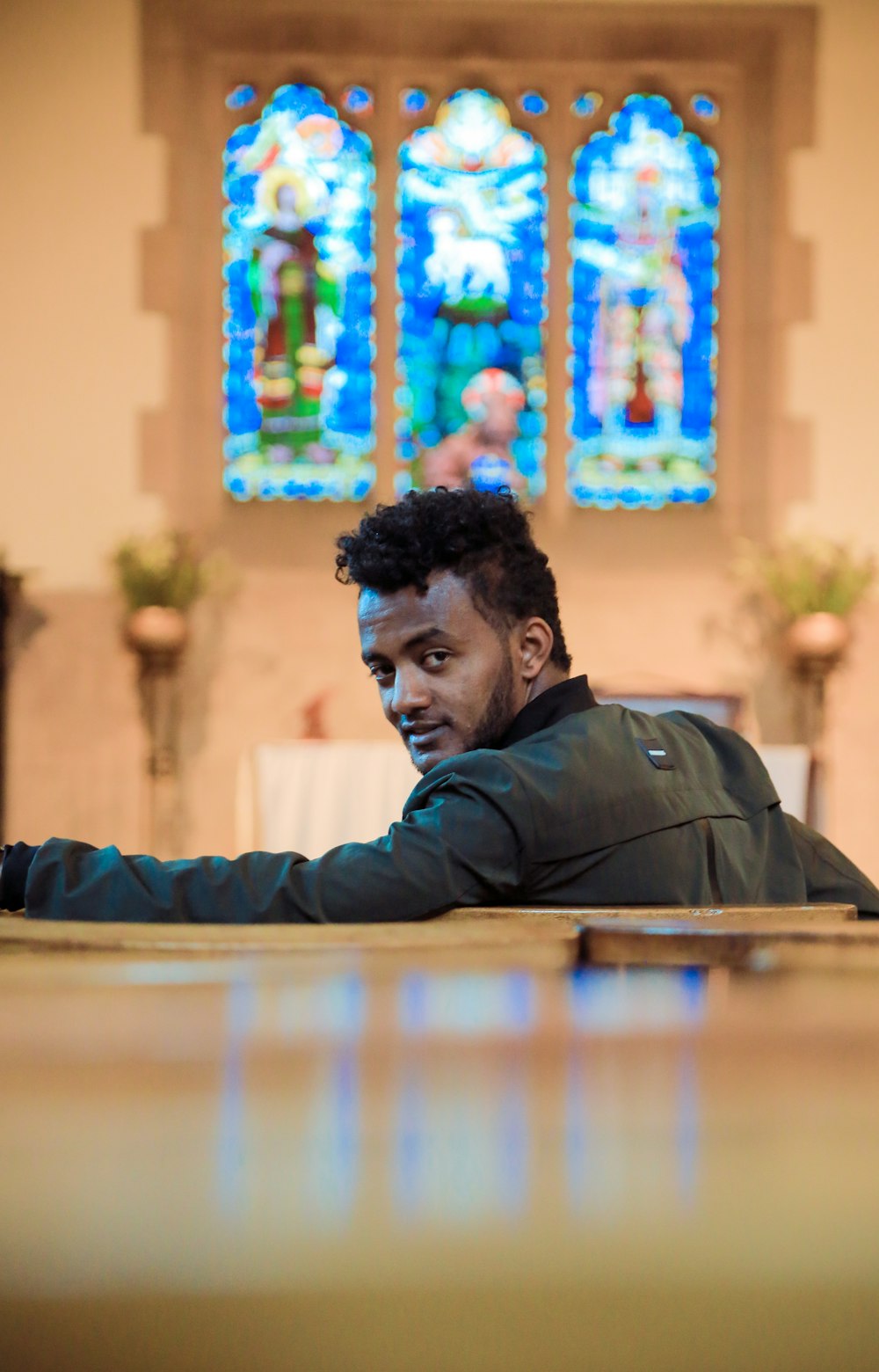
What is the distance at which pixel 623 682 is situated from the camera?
6.21 m

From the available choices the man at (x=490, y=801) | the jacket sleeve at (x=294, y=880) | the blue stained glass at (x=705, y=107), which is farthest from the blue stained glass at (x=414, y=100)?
the jacket sleeve at (x=294, y=880)

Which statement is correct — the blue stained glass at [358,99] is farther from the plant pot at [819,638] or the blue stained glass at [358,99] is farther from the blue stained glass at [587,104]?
the plant pot at [819,638]

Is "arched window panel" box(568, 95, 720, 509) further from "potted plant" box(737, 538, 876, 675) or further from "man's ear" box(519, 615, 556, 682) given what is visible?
"man's ear" box(519, 615, 556, 682)

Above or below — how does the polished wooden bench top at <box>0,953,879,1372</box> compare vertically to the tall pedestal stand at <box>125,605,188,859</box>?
above

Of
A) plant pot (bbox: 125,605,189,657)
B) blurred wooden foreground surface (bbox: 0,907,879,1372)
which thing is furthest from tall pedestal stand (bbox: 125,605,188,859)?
blurred wooden foreground surface (bbox: 0,907,879,1372)

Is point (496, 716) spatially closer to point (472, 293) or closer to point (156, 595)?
point (156, 595)

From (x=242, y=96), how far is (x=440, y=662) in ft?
19.5

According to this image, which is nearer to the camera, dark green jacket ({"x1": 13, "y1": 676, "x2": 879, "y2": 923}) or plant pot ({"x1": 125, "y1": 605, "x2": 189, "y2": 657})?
dark green jacket ({"x1": 13, "y1": 676, "x2": 879, "y2": 923})

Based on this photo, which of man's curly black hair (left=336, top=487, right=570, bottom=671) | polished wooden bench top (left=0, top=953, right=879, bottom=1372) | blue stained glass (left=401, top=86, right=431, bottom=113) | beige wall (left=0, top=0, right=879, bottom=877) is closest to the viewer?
polished wooden bench top (left=0, top=953, right=879, bottom=1372)

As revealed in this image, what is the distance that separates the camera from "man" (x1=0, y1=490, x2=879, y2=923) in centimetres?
88

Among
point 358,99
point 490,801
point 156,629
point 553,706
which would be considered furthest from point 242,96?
point 490,801

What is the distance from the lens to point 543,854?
980 mm

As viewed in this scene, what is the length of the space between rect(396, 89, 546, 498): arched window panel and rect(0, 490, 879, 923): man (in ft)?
16.5

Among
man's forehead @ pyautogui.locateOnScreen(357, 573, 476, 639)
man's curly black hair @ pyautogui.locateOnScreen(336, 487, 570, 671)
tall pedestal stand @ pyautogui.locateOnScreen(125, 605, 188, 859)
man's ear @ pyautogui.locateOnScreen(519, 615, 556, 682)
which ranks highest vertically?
man's curly black hair @ pyautogui.locateOnScreen(336, 487, 570, 671)
